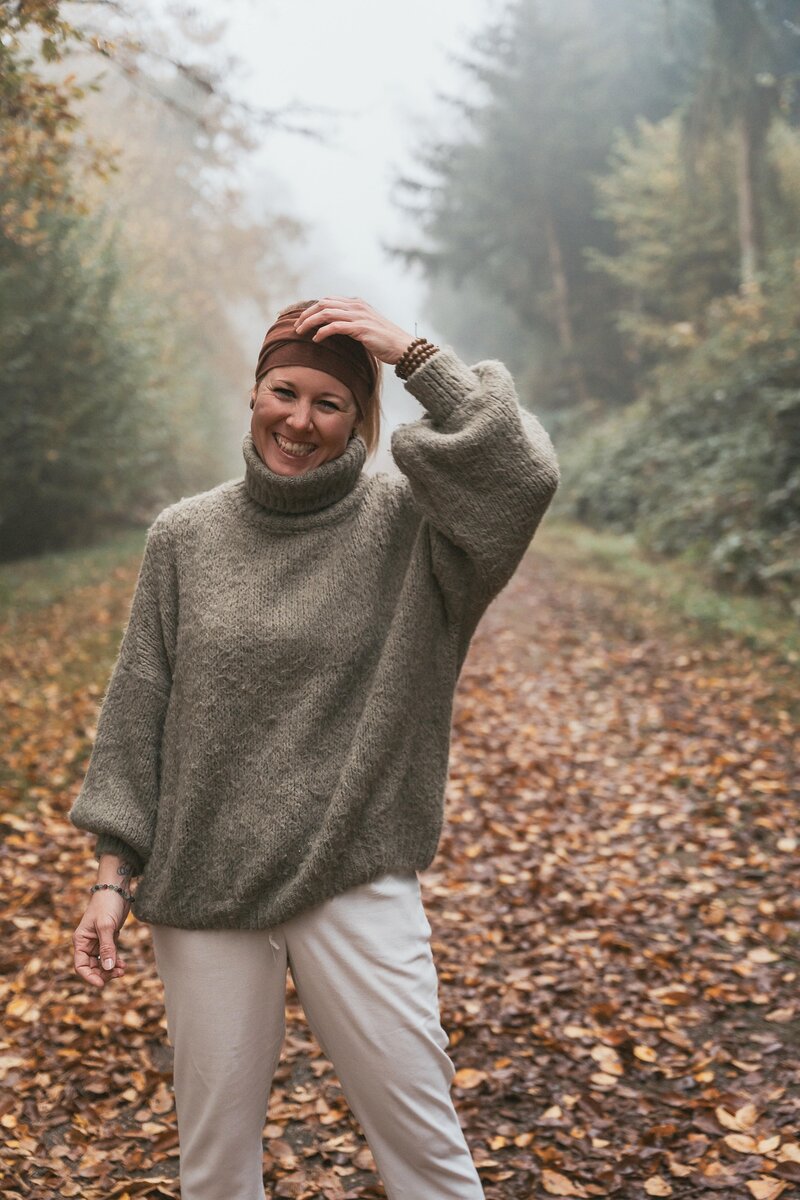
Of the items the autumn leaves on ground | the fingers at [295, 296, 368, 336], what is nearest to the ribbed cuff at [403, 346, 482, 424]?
the fingers at [295, 296, 368, 336]

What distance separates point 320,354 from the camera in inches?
83.8

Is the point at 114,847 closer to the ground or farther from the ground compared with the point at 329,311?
closer to the ground

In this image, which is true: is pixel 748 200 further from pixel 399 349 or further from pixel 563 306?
pixel 399 349

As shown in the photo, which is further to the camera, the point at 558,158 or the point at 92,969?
the point at 558,158

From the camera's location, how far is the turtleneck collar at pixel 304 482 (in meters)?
2.14

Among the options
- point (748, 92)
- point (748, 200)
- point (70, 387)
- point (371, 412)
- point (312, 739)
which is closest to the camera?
point (312, 739)

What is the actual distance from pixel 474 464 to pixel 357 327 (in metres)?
0.39

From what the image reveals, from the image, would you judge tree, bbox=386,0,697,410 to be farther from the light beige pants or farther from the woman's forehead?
the light beige pants

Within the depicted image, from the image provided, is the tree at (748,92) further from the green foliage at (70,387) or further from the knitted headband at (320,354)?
the knitted headband at (320,354)

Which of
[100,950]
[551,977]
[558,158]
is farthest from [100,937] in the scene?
[558,158]

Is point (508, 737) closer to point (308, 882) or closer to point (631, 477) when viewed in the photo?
point (308, 882)

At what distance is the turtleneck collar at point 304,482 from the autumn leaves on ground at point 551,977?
2.23m

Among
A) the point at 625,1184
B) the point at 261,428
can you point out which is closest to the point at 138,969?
the point at 625,1184

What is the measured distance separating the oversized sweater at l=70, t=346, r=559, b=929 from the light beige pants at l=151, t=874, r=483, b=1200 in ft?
0.23
